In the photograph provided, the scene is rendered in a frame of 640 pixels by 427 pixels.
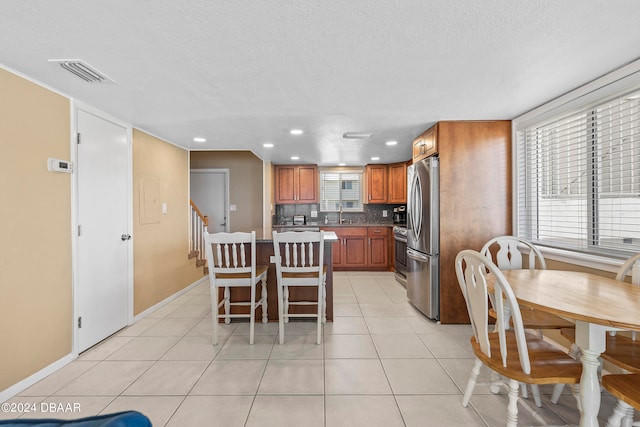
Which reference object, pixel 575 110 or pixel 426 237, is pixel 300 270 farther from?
pixel 575 110

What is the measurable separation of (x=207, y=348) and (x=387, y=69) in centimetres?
277

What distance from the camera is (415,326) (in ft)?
10.3

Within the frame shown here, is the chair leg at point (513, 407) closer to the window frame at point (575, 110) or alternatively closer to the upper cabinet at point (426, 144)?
the window frame at point (575, 110)

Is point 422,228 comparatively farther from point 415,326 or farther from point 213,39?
point 213,39

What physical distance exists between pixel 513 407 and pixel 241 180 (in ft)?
18.2

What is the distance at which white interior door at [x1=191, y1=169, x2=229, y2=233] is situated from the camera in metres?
6.07

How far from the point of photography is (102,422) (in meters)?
0.70

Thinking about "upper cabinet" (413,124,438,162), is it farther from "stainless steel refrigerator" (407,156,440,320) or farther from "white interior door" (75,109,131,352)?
"white interior door" (75,109,131,352)

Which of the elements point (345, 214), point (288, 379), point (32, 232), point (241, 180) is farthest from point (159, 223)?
point (345, 214)

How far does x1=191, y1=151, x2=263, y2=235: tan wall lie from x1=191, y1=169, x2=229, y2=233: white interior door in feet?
0.41

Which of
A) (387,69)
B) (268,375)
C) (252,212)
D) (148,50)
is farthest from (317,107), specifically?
(252,212)

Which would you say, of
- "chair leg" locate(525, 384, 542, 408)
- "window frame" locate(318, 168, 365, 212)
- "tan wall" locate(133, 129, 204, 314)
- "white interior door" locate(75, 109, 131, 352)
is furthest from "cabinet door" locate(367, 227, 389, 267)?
"white interior door" locate(75, 109, 131, 352)

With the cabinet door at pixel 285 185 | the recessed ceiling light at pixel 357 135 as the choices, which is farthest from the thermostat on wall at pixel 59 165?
the cabinet door at pixel 285 185

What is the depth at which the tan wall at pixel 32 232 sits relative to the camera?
77.4 inches
